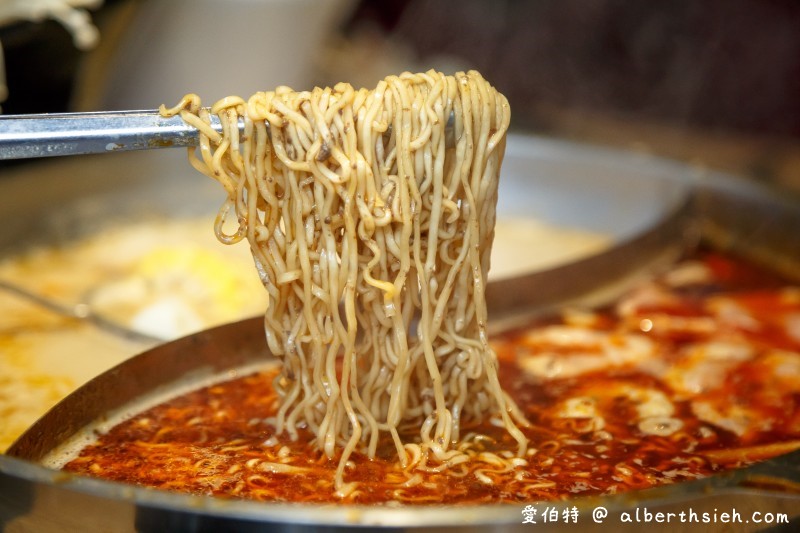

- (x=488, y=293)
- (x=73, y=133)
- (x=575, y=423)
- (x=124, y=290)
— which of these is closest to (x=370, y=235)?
(x=73, y=133)

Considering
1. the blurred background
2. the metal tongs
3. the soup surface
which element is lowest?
the soup surface

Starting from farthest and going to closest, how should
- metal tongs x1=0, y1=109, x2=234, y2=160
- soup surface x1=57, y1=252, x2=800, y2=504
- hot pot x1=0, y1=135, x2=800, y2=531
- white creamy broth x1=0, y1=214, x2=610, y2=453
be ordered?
1. white creamy broth x1=0, y1=214, x2=610, y2=453
2. soup surface x1=57, y1=252, x2=800, y2=504
3. metal tongs x1=0, y1=109, x2=234, y2=160
4. hot pot x1=0, y1=135, x2=800, y2=531

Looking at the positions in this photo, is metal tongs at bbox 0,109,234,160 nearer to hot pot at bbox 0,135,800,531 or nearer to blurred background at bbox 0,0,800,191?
hot pot at bbox 0,135,800,531

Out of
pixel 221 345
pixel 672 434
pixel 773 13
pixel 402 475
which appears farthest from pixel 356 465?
pixel 773 13

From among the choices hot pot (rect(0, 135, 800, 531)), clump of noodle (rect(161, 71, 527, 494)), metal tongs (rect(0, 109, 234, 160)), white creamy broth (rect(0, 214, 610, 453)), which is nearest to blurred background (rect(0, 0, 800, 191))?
hot pot (rect(0, 135, 800, 531))

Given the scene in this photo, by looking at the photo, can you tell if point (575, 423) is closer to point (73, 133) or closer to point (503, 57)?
point (73, 133)

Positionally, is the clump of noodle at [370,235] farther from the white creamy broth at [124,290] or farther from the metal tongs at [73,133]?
the white creamy broth at [124,290]
